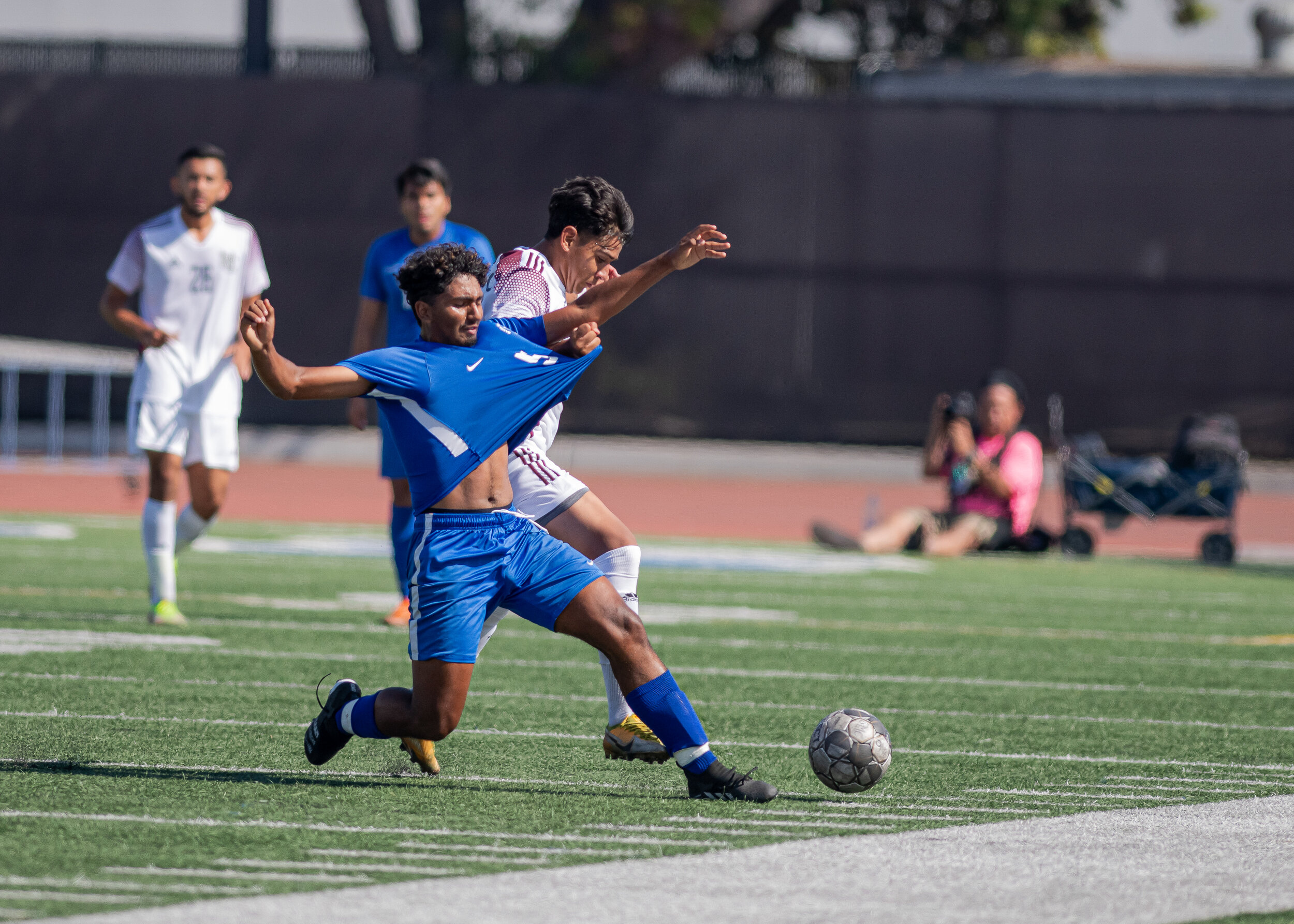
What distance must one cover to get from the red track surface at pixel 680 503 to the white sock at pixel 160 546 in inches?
341

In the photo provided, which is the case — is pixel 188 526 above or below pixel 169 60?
below

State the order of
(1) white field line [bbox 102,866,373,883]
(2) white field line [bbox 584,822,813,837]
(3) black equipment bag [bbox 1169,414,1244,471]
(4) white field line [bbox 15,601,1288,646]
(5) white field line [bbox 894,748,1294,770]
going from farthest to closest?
(3) black equipment bag [bbox 1169,414,1244,471]
(4) white field line [bbox 15,601,1288,646]
(5) white field line [bbox 894,748,1294,770]
(2) white field line [bbox 584,822,813,837]
(1) white field line [bbox 102,866,373,883]

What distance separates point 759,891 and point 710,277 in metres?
22.3

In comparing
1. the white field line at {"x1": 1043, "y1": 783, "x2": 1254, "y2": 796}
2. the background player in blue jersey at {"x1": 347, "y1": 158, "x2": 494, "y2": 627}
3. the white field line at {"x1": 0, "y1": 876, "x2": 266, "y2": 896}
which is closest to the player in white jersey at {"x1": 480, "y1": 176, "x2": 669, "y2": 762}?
the white field line at {"x1": 1043, "y1": 783, "x2": 1254, "y2": 796}

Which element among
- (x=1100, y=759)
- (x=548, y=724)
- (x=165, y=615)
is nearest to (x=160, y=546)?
(x=165, y=615)

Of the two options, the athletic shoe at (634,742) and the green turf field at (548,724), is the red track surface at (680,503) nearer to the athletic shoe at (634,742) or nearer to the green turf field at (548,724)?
the green turf field at (548,724)

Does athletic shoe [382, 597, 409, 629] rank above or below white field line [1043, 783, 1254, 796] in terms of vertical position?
below

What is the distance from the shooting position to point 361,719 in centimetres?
586

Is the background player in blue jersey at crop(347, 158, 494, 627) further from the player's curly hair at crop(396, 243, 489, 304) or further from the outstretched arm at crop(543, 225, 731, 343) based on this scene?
the player's curly hair at crop(396, 243, 489, 304)

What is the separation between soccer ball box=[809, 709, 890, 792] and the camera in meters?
5.84

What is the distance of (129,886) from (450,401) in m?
1.86

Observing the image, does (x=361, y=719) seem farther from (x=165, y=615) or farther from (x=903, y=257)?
(x=903, y=257)

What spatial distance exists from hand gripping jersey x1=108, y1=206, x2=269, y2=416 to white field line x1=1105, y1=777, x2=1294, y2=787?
5.24 m

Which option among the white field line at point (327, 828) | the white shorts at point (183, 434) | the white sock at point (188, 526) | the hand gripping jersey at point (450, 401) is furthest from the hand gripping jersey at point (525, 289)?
the white sock at point (188, 526)
